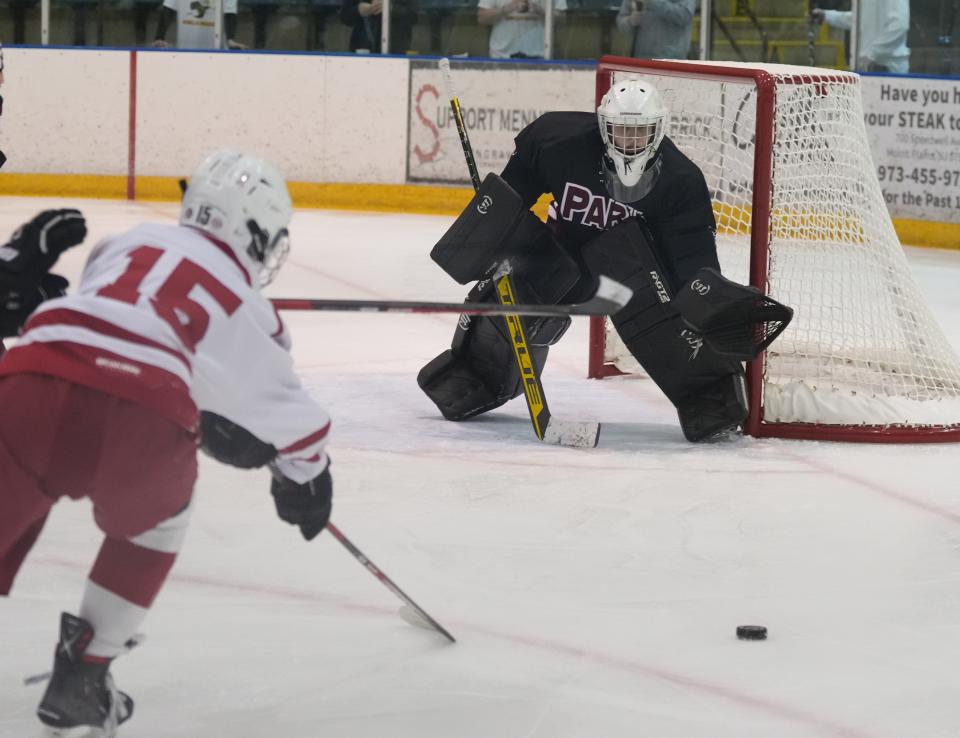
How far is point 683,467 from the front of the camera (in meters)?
3.89

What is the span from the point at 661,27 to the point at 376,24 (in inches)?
66.4

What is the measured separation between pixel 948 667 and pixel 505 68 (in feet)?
22.3

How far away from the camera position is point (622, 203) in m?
4.12

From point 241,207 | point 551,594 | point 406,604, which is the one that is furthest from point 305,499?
point 551,594

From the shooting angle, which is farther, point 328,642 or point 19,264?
point 328,642

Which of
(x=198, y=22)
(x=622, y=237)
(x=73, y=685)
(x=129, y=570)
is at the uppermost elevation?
(x=198, y=22)

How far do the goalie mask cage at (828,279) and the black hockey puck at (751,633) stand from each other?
1592mm

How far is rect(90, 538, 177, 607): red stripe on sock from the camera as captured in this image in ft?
6.50

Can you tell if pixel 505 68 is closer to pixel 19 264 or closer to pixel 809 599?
pixel 809 599

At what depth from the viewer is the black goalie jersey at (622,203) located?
4105 millimetres

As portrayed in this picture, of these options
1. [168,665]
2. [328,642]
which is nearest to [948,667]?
[328,642]

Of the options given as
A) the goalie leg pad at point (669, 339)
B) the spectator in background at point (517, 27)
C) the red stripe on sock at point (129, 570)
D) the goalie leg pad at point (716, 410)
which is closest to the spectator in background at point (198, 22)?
the spectator in background at point (517, 27)

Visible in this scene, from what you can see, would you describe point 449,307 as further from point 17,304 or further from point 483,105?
point 483,105

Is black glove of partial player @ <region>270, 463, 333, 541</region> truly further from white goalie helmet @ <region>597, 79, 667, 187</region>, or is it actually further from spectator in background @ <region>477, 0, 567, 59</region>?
spectator in background @ <region>477, 0, 567, 59</region>
